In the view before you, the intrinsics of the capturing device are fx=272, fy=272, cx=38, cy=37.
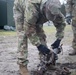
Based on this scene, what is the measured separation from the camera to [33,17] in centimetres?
405

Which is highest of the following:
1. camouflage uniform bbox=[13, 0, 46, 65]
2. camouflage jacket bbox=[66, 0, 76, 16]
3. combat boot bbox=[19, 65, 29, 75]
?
camouflage jacket bbox=[66, 0, 76, 16]

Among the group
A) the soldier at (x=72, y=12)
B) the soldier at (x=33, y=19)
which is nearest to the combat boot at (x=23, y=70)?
the soldier at (x=33, y=19)

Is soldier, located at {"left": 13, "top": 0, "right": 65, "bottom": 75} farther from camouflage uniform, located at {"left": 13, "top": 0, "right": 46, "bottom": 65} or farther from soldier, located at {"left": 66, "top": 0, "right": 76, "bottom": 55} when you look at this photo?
soldier, located at {"left": 66, "top": 0, "right": 76, "bottom": 55}

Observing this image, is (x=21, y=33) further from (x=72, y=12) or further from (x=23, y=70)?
(x=72, y=12)

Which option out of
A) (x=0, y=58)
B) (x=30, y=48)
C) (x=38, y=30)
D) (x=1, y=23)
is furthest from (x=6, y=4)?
(x=38, y=30)

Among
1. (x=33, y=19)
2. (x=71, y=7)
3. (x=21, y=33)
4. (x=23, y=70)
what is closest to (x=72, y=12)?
(x=71, y=7)

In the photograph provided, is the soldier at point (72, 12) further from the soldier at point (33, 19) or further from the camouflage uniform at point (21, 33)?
the camouflage uniform at point (21, 33)

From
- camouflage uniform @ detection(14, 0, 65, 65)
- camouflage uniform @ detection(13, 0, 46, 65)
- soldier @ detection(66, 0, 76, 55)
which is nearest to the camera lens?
camouflage uniform @ detection(14, 0, 65, 65)

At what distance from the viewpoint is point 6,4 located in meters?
14.7

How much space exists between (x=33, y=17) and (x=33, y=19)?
0.11 feet

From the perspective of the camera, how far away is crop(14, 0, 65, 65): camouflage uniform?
12.9 feet

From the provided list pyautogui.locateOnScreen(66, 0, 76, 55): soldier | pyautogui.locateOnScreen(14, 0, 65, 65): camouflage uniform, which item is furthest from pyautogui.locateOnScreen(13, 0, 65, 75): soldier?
pyautogui.locateOnScreen(66, 0, 76, 55): soldier

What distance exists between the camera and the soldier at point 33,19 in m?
A: 3.93

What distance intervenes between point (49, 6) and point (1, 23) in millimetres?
10934
